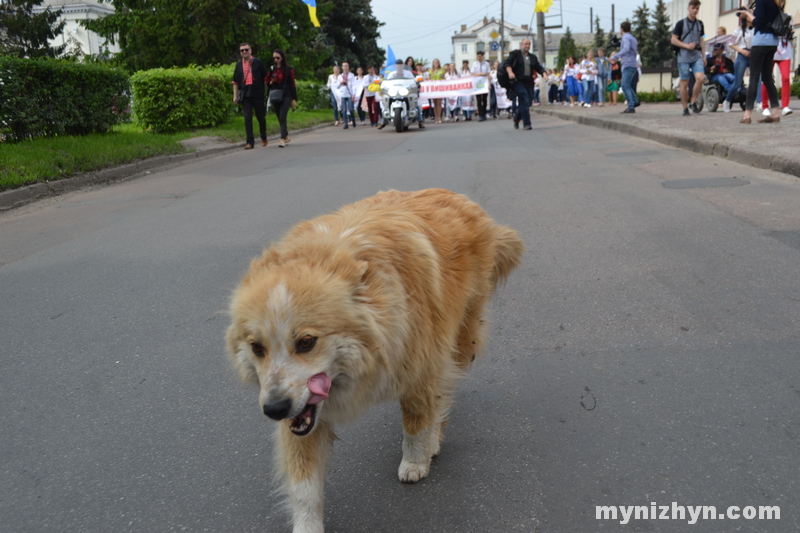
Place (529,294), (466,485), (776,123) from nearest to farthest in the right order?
1. (466,485)
2. (529,294)
3. (776,123)

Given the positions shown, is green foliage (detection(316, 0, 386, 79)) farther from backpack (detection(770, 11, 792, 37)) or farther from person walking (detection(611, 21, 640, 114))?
backpack (detection(770, 11, 792, 37))

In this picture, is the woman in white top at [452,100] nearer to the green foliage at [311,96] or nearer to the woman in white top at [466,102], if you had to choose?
the woman in white top at [466,102]

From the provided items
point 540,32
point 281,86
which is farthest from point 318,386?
point 540,32

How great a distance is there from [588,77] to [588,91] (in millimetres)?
777

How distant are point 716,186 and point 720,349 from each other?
5168 mm

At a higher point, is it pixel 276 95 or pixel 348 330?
pixel 276 95

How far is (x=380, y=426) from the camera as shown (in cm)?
337

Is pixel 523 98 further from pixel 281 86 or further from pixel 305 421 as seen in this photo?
pixel 305 421

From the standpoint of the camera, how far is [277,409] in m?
2.24

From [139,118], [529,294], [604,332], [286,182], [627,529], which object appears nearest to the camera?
[627,529]

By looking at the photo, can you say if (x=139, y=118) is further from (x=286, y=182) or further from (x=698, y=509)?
(x=698, y=509)

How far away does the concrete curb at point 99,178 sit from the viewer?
1014 cm

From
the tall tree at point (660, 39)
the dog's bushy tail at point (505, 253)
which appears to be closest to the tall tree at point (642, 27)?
the tall tree at point (660, 39)

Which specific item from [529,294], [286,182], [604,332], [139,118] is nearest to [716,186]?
[529,294]
